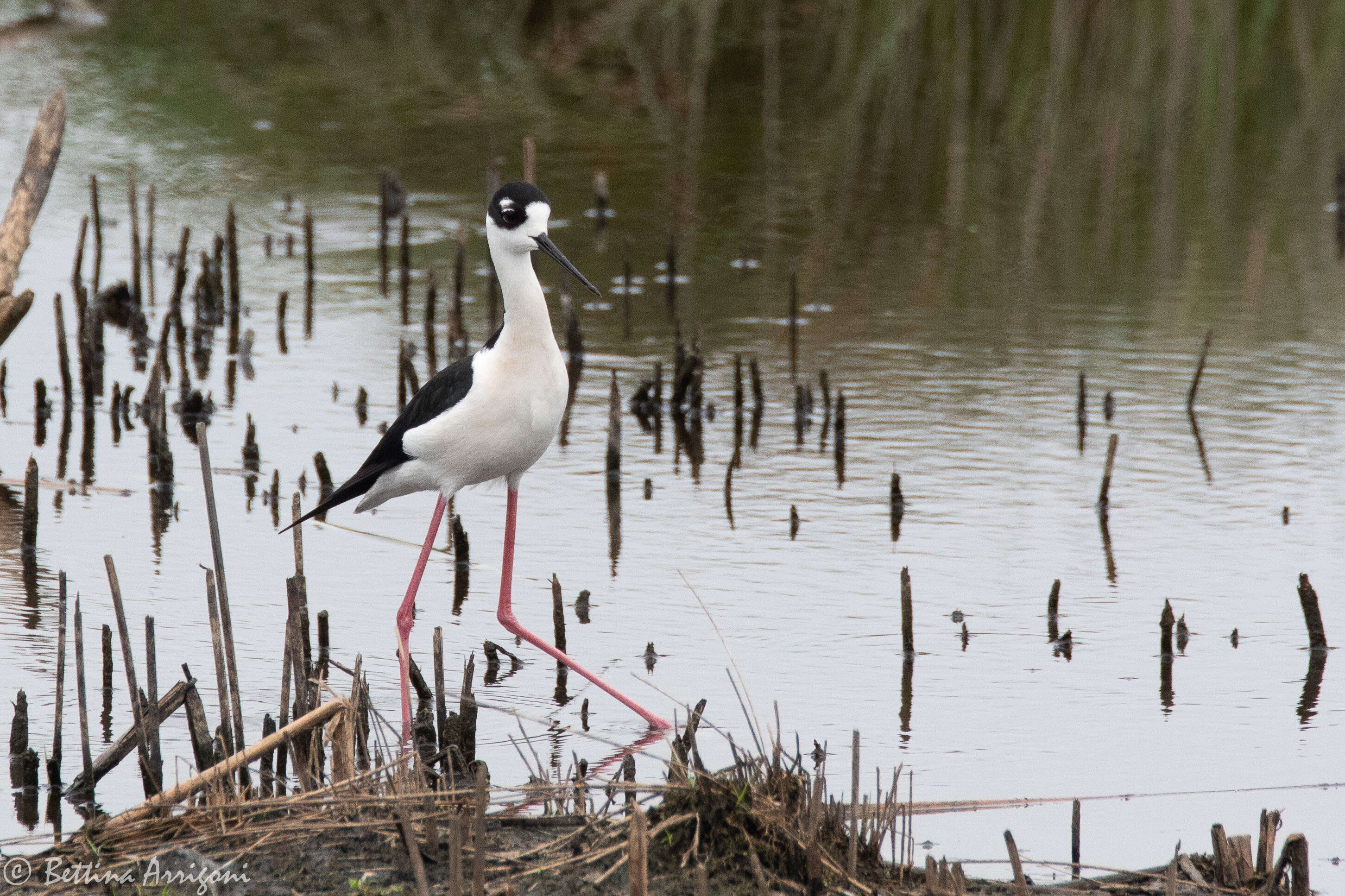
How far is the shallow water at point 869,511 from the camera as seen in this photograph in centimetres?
588

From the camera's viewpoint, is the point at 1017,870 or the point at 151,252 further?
the point at 151,252

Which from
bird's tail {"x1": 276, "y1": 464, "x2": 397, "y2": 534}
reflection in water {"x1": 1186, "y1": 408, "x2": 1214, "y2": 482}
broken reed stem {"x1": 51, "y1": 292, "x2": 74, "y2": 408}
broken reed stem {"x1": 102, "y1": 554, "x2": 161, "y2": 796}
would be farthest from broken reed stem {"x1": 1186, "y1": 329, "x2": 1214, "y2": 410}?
broken reed stem {"x1": 102, "y1": 554, "x2": 161, "y2": 796}

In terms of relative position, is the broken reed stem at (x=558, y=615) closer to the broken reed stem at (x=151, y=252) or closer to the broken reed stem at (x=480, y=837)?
the broken reed stem at (x=480, y=837)

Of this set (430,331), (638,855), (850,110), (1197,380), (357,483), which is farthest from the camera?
(850,110)

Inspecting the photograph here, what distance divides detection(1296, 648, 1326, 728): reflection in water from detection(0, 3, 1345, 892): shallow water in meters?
0.02

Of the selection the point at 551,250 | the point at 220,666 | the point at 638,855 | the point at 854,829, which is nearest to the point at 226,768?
the point at 220,666

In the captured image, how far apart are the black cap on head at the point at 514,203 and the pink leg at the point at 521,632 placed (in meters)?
1.05

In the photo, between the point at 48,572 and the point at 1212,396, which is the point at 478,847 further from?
the point at 1212,396

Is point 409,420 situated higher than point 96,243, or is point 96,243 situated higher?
point 96,243

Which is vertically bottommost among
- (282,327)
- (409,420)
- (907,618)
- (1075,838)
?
(1075,838)

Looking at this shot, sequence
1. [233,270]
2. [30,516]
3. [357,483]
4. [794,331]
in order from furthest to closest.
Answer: [233,270] → [794,331] → [30,516] → [357,483]

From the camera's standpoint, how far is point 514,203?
6070 millimetres

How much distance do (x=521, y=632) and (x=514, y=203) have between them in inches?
60.8

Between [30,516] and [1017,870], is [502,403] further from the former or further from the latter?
[1017,870]
